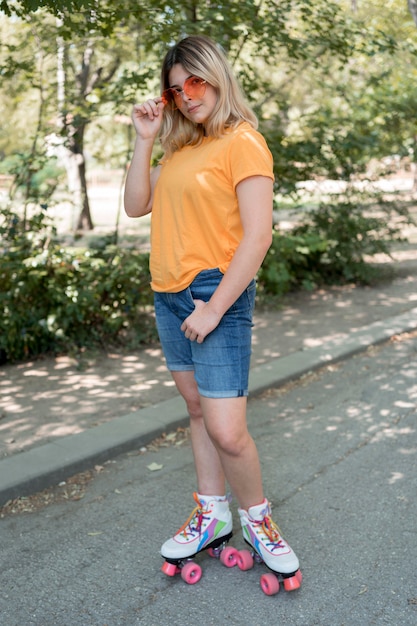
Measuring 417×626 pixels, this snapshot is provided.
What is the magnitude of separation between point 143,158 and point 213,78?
1.36ft

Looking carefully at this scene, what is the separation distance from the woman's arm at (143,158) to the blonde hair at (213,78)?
0.11m

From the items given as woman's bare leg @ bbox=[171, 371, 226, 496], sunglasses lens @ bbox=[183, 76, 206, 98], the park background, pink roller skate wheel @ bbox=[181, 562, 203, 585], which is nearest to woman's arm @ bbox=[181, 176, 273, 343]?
sunglasses lens @ bbox=[183, 76, 206, 98]

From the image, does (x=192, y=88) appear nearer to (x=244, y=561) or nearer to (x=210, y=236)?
(x=210, y=236)

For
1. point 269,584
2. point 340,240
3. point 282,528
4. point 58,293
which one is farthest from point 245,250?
point 340,240

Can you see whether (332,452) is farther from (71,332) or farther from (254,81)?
(254,81)

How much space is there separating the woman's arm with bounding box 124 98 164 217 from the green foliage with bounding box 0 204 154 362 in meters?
3.21

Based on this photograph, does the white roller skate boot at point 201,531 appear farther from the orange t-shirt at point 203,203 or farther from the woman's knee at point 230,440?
the orange t-shirt at point 203,203

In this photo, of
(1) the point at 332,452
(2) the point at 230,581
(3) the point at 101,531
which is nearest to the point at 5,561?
(3) the point at 101,531

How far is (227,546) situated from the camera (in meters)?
3.00

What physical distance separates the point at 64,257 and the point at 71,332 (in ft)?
2.13

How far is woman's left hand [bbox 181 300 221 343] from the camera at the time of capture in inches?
99.1

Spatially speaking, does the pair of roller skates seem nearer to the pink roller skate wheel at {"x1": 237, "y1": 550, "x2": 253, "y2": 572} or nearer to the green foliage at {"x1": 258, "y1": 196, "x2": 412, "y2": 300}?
the pink roller skate wheel at {"x1": 237, "y1": 550, "x2": 253, "y2": 572}

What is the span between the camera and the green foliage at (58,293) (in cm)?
592

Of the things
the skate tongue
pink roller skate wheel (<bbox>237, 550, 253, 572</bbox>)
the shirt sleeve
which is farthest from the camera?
pink roller skate wheel (<bbox>237, 550, 253, 572</bbox>)
